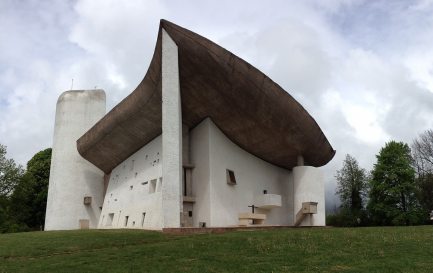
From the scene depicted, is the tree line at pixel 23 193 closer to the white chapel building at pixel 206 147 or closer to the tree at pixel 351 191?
the white chapel building at pixel 206 147

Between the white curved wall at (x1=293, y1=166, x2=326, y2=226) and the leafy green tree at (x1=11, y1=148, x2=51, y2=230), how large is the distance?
28513 millimetres

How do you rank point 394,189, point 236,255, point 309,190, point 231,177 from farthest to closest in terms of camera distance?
1. point 394,189
2. point 309,190
3. point 231,177
4. point 236,255

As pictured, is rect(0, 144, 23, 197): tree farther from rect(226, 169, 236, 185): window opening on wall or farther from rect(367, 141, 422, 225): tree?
rect(367, 141, 422, 225): tree

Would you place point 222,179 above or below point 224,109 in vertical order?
below

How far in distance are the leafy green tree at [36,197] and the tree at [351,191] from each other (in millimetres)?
31161

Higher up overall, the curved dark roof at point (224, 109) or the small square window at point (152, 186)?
the curved dark roof at point (224, 109)

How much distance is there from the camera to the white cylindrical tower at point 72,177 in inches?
1356

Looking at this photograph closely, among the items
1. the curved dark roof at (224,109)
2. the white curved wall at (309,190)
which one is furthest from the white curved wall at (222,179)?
the white curved wall at (309,190)

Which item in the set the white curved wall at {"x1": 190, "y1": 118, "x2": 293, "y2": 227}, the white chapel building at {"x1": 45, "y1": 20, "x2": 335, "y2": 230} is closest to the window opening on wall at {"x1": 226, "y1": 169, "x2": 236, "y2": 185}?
the white chapel building at {"x1": 45, "y1": 20, "x2": 335, "y2": 230}

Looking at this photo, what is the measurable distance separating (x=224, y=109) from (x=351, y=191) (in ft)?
82.9

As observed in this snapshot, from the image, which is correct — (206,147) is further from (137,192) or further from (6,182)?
(6,182)

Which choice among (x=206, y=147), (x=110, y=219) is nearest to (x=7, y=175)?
(x=110, y=219)

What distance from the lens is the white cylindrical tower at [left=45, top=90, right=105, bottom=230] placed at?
34438mm

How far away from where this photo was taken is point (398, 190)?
35.0m
